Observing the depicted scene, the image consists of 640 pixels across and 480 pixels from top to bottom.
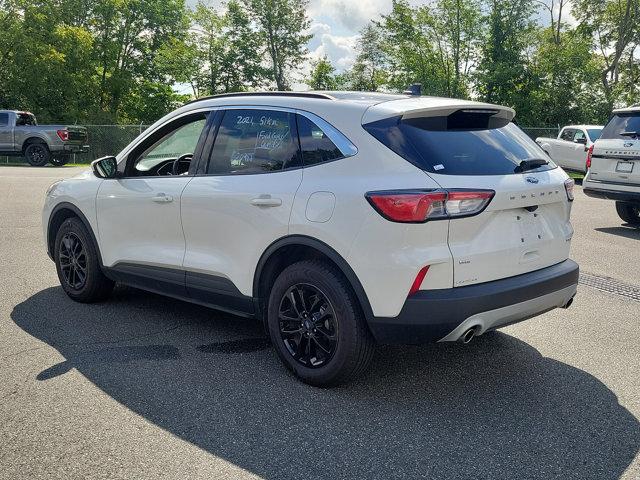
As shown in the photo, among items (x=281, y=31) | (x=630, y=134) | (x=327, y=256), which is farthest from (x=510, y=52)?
(x=327, y=256)

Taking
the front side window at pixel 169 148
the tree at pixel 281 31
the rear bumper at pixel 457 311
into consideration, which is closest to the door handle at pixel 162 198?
the front side window at pixel 169 148

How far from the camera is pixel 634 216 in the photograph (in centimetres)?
1117

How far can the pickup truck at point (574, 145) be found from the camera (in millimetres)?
20994

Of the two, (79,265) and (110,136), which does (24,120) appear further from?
(79,265)

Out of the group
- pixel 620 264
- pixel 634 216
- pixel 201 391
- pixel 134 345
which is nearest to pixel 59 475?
pixel 201 391

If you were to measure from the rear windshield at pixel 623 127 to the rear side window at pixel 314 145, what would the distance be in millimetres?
7904

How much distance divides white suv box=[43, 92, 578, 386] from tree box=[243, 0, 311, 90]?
1876 inches

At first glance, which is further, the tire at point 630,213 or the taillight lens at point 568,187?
the tire at point 630,213

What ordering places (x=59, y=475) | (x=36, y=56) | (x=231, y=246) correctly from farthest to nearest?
(x=36, y=56), (x=231, y=246), (x=59, y=475)

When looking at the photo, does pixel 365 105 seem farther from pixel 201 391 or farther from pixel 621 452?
pixel 621 452

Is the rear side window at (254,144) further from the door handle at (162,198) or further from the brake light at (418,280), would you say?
the brake light at (418,280)

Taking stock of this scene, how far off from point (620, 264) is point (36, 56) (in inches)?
1463

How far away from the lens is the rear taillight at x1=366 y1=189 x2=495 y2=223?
3387mm

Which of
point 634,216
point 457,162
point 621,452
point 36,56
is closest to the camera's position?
point 621,452
